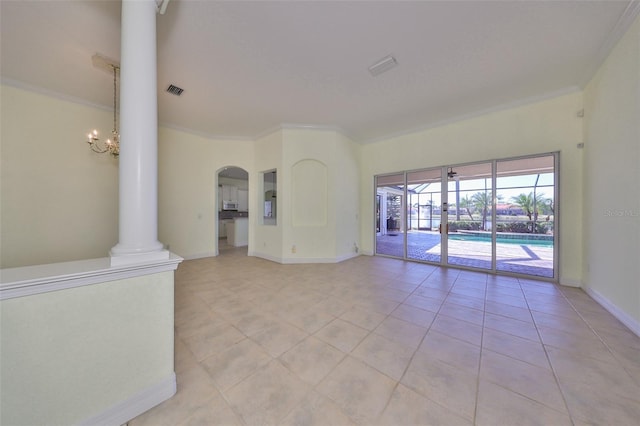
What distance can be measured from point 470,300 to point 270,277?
122 inches

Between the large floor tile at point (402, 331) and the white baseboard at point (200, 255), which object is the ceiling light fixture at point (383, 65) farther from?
the white baseboard at point (200, 255)

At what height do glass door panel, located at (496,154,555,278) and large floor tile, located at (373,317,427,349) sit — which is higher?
glass door panel, located at (496,154,555,278)

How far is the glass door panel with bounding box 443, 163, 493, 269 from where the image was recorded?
4355 mm

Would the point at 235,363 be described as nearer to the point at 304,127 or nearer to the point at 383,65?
the point at 383,65

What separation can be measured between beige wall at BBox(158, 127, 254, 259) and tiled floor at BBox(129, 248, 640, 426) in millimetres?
2443

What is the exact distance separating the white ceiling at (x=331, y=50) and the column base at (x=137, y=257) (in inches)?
93.8

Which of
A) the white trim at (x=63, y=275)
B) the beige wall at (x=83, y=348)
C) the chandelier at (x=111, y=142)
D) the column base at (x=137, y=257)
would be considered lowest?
the beige wall at (x=83, y=348)

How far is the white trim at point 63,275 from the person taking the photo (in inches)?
38.7

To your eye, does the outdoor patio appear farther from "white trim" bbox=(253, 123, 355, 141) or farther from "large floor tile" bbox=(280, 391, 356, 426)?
"large floor tile" bbox=(280, 391, 356, 426)

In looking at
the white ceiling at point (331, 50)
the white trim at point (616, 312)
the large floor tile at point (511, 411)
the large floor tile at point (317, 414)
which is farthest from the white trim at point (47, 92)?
the white trim at point (616, 312)

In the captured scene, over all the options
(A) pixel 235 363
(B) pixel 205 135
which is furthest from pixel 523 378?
(B) pixel 205 135

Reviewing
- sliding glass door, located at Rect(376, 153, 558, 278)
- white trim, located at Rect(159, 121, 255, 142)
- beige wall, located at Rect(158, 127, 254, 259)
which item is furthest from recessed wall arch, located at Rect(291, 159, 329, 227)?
white trim, located at Rect(159, 121, 255, 142)

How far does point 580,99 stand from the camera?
334 centimetres

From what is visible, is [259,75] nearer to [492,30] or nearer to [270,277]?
[492,30]
